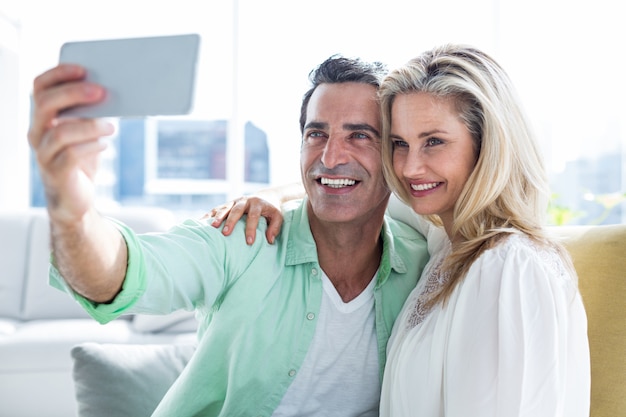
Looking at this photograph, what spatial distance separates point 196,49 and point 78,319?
128 inches

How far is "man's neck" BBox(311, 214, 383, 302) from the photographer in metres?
1.69

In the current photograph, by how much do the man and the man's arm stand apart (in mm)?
138

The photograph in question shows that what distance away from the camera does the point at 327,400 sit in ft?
5.15

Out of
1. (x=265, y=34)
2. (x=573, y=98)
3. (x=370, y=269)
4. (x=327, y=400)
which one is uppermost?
(x=265, y=34)

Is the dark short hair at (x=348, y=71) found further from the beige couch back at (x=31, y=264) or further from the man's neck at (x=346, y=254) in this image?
the beige couch back at (x=31, y=264)

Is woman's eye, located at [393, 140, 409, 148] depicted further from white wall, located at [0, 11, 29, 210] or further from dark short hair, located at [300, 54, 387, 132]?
white wall, located at [0, 11, 29, 210]

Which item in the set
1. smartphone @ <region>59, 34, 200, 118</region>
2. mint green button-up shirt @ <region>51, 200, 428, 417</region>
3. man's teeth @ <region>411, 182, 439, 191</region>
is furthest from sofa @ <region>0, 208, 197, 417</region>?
smartphone @ <region>59, 34, 200, 118</region>

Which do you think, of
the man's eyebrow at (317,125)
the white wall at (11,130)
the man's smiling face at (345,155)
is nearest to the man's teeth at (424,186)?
the man's smiling face at (345,155)

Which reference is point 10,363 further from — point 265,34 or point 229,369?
point 265,34

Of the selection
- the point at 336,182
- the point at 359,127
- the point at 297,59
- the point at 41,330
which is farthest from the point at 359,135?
the point at 297,59

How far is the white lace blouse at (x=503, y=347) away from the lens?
3.74ft

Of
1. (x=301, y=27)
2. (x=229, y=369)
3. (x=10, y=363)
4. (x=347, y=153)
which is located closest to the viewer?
(x=229, y=369)

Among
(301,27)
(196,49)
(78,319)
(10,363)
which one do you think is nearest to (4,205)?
(78,319)

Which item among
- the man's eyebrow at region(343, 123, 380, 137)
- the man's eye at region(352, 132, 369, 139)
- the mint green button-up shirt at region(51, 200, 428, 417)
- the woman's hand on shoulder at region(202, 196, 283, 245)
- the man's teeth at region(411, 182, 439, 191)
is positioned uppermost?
the man's eyebrow at region(343, 123, 380, 137)
